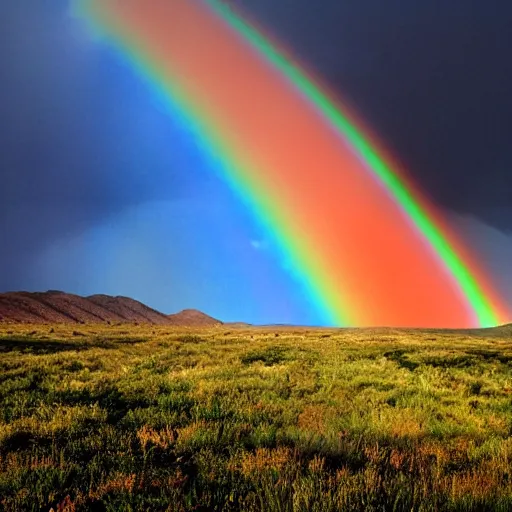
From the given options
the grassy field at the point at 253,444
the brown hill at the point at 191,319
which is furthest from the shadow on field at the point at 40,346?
the brown hill at the point at 191,319

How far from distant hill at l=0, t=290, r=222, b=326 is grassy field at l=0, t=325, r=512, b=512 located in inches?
3574

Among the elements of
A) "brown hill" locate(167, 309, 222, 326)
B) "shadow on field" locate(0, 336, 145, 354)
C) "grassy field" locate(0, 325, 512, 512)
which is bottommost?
"grassy field" locate(0, 325, 512, 512)

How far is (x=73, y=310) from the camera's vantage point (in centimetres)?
12112

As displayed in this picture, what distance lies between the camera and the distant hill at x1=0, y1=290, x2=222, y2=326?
9931 cm

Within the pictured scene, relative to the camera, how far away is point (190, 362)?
18812 millimetres

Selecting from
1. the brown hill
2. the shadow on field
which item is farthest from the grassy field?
the brown hill

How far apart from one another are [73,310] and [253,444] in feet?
417

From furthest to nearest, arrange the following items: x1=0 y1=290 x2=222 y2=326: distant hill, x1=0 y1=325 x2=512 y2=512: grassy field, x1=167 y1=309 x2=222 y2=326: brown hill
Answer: x1=167 y1=309 x2=222 y2=326: brown hill
x1=0 y1=290 x2=222 y2=326: distant hill
x1=0 y1=325 x2=512 y2=512: grassy field

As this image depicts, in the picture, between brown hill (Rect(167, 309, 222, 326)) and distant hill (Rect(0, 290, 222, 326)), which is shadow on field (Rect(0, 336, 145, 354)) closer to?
distant hill (Rect(0, 290, 222, 326))

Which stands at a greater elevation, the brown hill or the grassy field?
the brown hill

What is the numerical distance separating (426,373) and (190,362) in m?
10.0

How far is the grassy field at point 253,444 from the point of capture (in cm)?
440

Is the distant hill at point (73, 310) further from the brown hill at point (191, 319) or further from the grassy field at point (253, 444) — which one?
the grassy field at point (253, 444)

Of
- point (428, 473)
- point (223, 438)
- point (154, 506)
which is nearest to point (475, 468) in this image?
point (428, 473)
